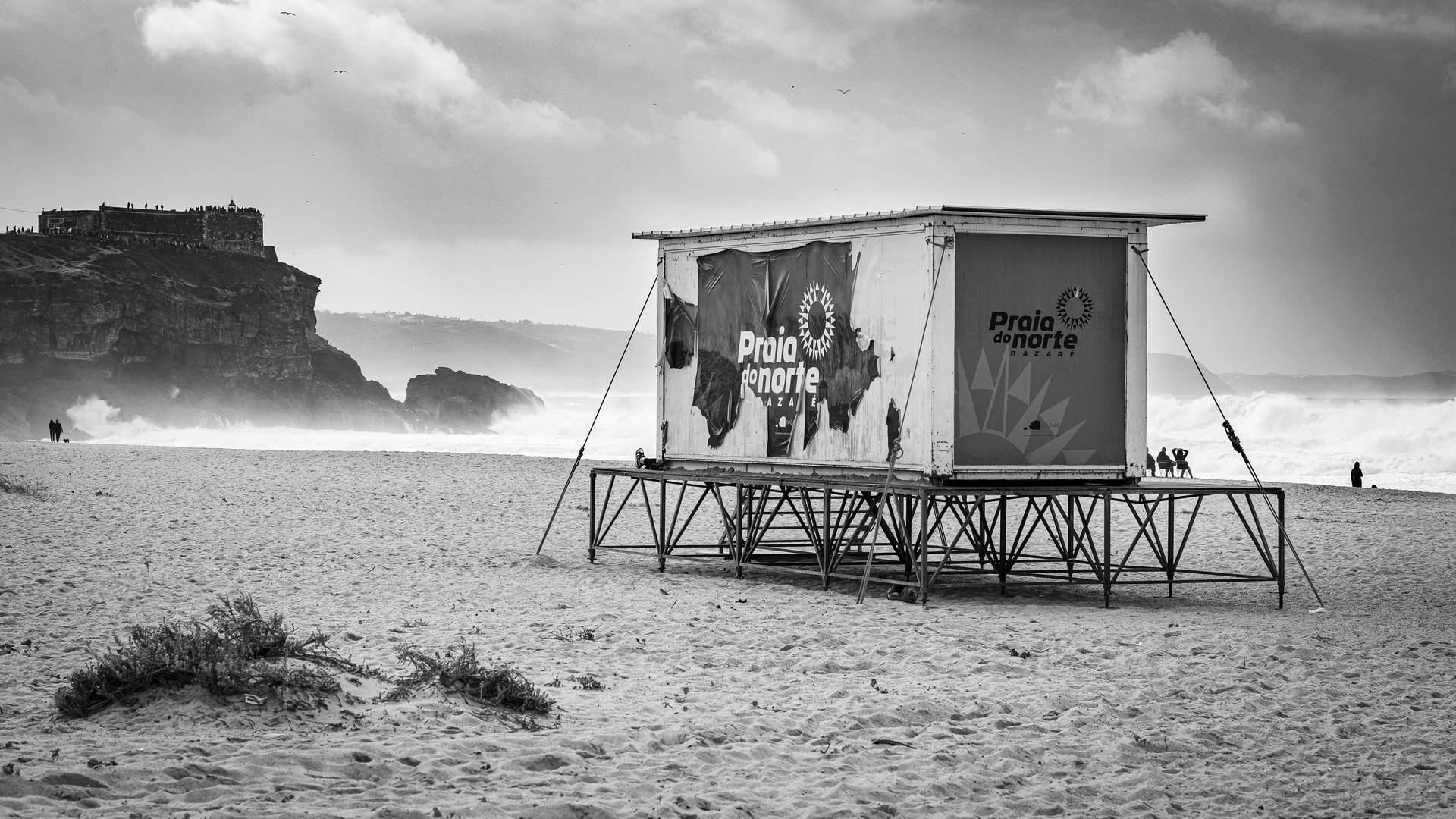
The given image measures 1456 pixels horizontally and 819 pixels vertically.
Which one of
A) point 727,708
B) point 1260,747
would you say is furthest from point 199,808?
point 1260,747

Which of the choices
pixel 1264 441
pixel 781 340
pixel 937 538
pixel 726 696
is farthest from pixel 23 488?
pixel 1264 441

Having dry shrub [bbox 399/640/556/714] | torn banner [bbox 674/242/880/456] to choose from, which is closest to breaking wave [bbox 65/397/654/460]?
torn banner [bbox 674/242/880/456]

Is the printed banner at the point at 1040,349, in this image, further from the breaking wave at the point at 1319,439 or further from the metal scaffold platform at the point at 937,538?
the breaking wave at the point at 1319,439

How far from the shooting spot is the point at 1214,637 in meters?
11.1

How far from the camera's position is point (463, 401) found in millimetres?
82188

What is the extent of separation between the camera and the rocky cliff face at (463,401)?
82.0 m

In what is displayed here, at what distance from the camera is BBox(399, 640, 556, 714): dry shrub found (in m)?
7.77

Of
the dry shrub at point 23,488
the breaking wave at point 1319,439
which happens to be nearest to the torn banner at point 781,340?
the dry shrub at point 23,488

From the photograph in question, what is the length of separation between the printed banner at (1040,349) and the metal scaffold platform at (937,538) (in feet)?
1.86

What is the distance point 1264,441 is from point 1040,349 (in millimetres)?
48842

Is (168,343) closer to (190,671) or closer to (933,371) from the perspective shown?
(933,371)

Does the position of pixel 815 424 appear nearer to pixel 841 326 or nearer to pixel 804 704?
pixel 841 326

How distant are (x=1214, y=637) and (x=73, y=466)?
26.6 m

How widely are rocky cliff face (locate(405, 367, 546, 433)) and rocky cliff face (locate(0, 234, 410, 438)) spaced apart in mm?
3209
